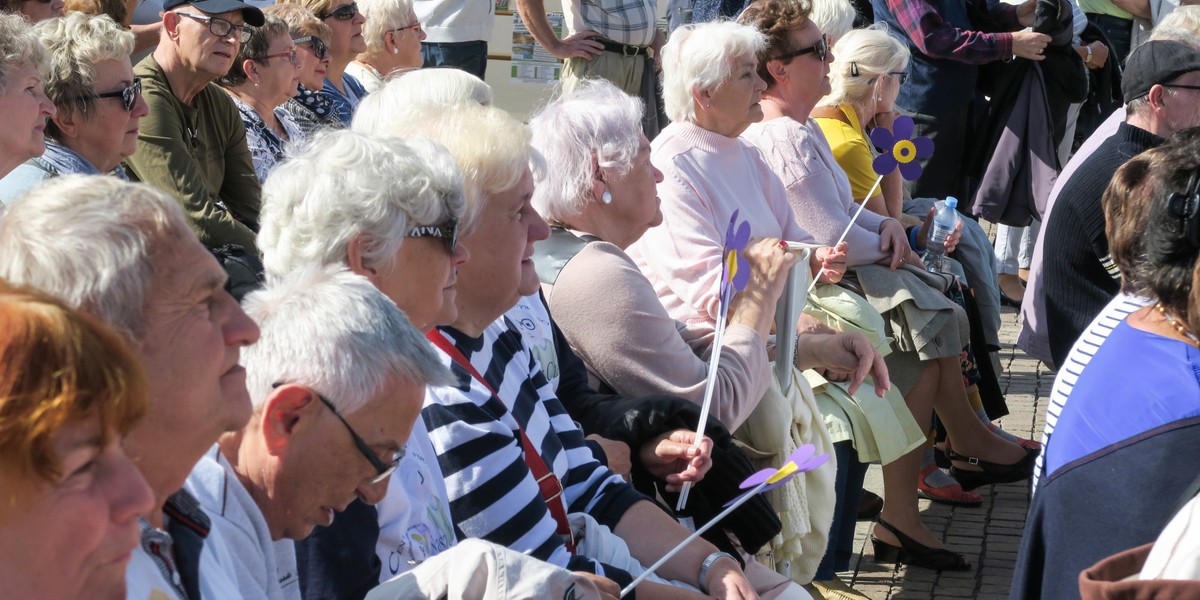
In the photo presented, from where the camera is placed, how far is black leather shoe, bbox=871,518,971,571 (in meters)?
4.44

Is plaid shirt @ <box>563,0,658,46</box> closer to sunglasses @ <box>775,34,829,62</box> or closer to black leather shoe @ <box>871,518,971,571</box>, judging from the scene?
sunglasses @ <box>775,34,829,62</box>

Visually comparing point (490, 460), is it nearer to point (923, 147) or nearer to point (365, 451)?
point (365, 451)

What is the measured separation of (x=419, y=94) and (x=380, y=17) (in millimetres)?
2906

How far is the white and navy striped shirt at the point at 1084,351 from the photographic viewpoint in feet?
8.55

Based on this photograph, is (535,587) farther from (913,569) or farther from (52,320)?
(913,569)

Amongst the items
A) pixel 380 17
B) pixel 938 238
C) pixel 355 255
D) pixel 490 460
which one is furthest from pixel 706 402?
pixel 380 17

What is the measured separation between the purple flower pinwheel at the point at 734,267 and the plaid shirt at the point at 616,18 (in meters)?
4.11

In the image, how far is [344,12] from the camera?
5.44 m

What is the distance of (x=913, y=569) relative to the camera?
4.45 m

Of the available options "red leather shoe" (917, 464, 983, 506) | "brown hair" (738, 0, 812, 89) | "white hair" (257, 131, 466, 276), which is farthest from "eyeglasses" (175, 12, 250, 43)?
"red leather shoe" (917, 464, 983, 506)

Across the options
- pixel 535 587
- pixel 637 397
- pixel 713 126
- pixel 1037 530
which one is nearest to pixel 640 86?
pixel 713 126

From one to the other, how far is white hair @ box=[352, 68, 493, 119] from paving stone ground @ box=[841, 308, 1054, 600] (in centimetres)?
215

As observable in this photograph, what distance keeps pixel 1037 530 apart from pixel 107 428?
6.35 ft

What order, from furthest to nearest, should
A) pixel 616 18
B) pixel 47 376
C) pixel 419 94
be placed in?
pixel 616 18
pixel 419 94
pixel 47 376
